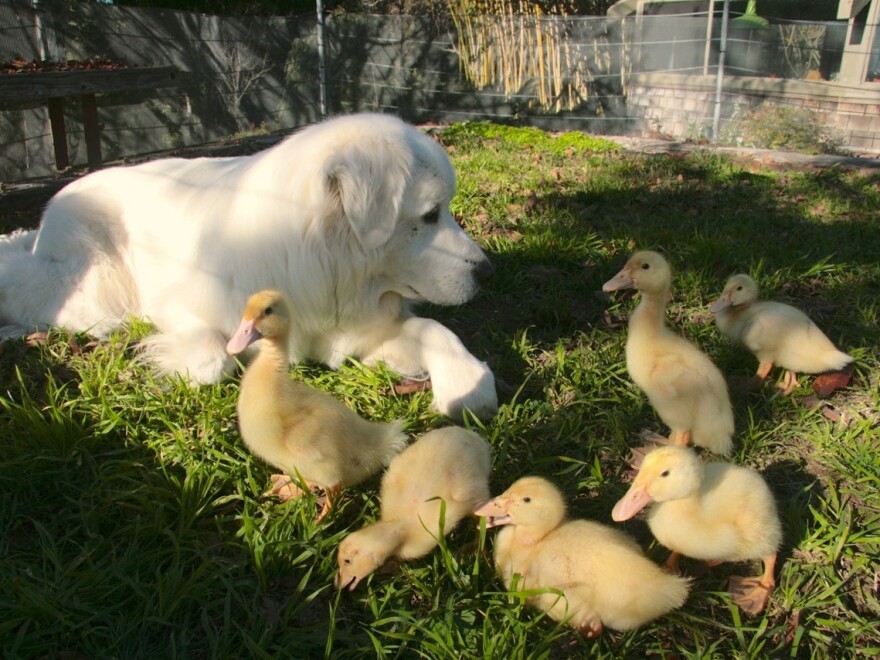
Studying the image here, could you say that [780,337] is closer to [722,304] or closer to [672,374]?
[722,304]

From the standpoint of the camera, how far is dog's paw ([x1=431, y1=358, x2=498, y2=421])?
278 cm

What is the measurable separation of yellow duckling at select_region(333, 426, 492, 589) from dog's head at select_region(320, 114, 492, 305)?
92cm

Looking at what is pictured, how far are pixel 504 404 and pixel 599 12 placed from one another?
14.0 metres

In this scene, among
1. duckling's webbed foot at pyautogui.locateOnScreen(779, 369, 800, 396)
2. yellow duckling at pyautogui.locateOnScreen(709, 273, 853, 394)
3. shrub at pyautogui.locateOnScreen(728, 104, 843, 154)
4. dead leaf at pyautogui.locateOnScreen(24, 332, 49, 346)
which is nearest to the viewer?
→ yellow duckling at pyautogui.locateOnScreen(709, 273, 853, 394)

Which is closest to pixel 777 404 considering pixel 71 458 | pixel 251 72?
pixel 71 458

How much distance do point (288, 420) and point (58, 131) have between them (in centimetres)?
638

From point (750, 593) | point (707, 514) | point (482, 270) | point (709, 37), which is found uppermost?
point (709, 37)

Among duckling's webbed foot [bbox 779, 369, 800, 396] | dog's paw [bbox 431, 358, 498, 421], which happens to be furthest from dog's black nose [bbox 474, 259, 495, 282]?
duckling's webbed foot [bbox 779, 369, 800, 396]

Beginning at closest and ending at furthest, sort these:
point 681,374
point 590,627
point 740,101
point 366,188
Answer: point 590,627 < point 681,374 < point 366,188 < point 740,101

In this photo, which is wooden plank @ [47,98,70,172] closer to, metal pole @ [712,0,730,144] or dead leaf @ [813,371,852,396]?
dead leaf @ [813,371,852,396]

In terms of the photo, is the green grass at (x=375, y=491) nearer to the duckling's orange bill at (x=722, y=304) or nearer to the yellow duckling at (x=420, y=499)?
the yellow duckling at (x=420, y=499)

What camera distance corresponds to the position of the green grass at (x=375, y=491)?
1.91 metres

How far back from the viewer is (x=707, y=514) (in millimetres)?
2018

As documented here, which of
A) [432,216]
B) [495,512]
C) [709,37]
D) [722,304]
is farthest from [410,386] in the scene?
[709,37]
